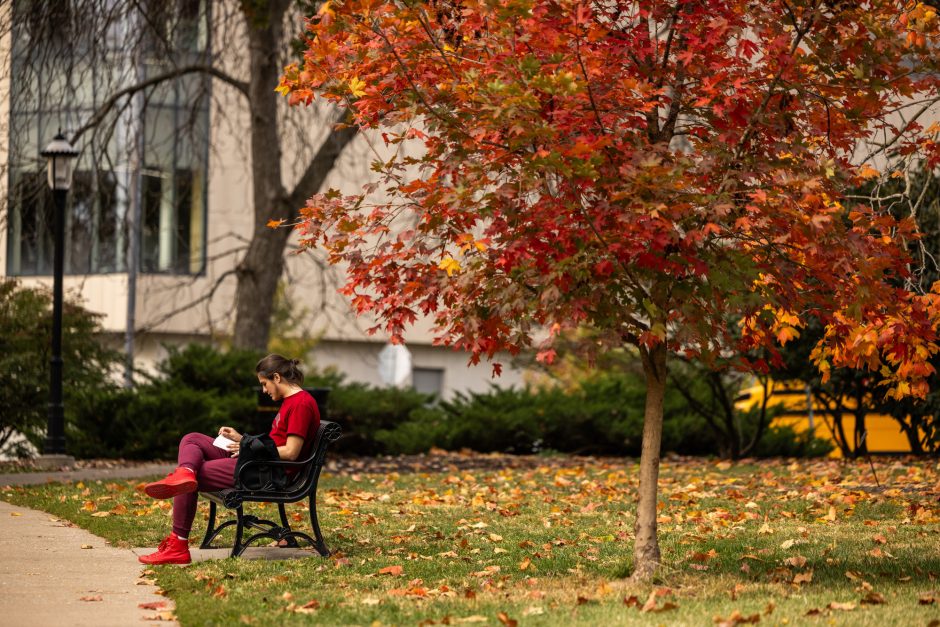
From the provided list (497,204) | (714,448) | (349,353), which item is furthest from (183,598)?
(349,353)

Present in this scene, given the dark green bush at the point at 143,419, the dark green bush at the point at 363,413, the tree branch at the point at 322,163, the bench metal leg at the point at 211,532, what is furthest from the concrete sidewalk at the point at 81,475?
the tree branch at the point at 322,163

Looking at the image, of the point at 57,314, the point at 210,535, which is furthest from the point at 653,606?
the point at 57,314

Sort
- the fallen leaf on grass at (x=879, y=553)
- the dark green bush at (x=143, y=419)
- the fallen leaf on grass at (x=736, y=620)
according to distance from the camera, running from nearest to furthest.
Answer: the fallen leaf on grass at (x=736, y=620)
the fallen leaf on grass at (x=879, y=553)
the dark green bush at (x=143, y=419)

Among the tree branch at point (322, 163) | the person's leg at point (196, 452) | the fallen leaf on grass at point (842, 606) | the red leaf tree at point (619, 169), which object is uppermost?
the tree branch at point (322, 163)

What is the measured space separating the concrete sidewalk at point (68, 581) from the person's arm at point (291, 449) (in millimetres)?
1080

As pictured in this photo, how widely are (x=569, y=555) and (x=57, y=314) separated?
9.49m

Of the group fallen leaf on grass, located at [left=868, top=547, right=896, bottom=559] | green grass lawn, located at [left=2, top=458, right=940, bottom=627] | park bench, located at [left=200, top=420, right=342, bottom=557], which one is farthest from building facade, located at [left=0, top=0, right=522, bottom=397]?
fallen leaf on grass, located at [left=868, top=547, right=896, bottom=559]

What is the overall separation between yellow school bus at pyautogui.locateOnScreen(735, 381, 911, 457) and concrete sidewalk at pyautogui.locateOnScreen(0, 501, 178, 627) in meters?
11.3

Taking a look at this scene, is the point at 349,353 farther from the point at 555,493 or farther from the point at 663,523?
the point at 663,523

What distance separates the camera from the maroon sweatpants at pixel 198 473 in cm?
786

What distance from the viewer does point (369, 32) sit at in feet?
23.7

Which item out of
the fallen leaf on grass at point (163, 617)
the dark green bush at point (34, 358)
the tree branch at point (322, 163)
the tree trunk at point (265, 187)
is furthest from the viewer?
the tree branch at point (322, 163)

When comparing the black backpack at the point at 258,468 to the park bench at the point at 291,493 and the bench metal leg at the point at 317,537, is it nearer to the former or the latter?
the park bench at the point at 291,493

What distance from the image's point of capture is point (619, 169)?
6.51m
